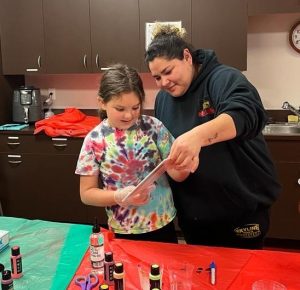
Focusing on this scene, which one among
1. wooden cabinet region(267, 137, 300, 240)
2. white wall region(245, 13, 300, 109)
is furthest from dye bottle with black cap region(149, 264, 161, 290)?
white wall region(245, 13, 300, 109)

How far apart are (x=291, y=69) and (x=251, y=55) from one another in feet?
1.17

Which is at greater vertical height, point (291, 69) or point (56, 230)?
point (291, 69)

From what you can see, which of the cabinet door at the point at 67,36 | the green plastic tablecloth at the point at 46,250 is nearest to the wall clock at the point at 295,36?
the cabinet door at the point at 67,36

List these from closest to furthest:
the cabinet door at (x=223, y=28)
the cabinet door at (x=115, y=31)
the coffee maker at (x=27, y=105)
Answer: the cabinet door at (x=223, y=28), the cabinet door at (x=115, y=31), the coffee maker at (x=27, y=105)

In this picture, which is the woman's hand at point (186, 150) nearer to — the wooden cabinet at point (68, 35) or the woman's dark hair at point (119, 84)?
the woman's dark hair at point (119, 84)

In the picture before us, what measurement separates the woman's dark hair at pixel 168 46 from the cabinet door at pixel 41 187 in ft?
6.57

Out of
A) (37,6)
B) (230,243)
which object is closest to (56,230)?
(230,243)

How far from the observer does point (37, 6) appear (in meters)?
3.47

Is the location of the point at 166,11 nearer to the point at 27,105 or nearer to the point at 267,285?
the point at 27,105

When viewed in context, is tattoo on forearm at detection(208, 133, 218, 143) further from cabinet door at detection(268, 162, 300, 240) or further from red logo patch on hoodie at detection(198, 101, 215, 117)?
cabinet door at detection(268, 162, 300, 240)

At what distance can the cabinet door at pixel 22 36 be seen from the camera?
3500 mm

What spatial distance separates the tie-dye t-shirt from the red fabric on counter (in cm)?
167

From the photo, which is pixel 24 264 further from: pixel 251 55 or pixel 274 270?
pixel 251 55

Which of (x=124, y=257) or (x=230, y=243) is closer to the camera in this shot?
(x=124, y=257)
